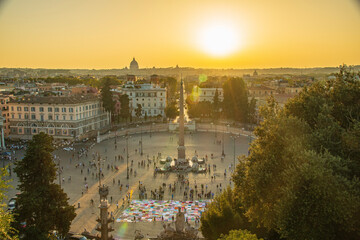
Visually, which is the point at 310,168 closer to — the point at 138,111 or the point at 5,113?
the point at 5,113

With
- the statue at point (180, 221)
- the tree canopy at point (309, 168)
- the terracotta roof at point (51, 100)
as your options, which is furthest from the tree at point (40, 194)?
the terracotta roof at point (51, 100)

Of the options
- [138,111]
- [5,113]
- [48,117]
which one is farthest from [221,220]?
[138,111]

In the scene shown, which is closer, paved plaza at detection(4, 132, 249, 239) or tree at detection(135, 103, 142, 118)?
paved plaza at detection(4, 132, 249, 239)

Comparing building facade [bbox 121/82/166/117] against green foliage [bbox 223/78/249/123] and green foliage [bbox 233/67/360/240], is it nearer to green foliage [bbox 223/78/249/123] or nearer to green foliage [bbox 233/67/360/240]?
green foliage [bbox 223/78/249/123]

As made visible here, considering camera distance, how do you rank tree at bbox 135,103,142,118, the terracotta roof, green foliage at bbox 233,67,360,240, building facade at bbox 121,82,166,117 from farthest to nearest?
building facade at bbox 121,82,166,117, tree at bbox 135,103,142,118, the terracotta roof, green foliage at bbox 233,67,360,240

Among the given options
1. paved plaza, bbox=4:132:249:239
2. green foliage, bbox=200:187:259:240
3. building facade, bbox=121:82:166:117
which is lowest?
paved plaza, bbox=4:132:249:239

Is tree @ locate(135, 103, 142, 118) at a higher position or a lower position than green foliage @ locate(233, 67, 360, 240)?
lower

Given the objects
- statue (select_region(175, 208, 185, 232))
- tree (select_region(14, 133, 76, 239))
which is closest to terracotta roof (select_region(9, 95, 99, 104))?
tree (select_region(14, 133, 76, 239))
